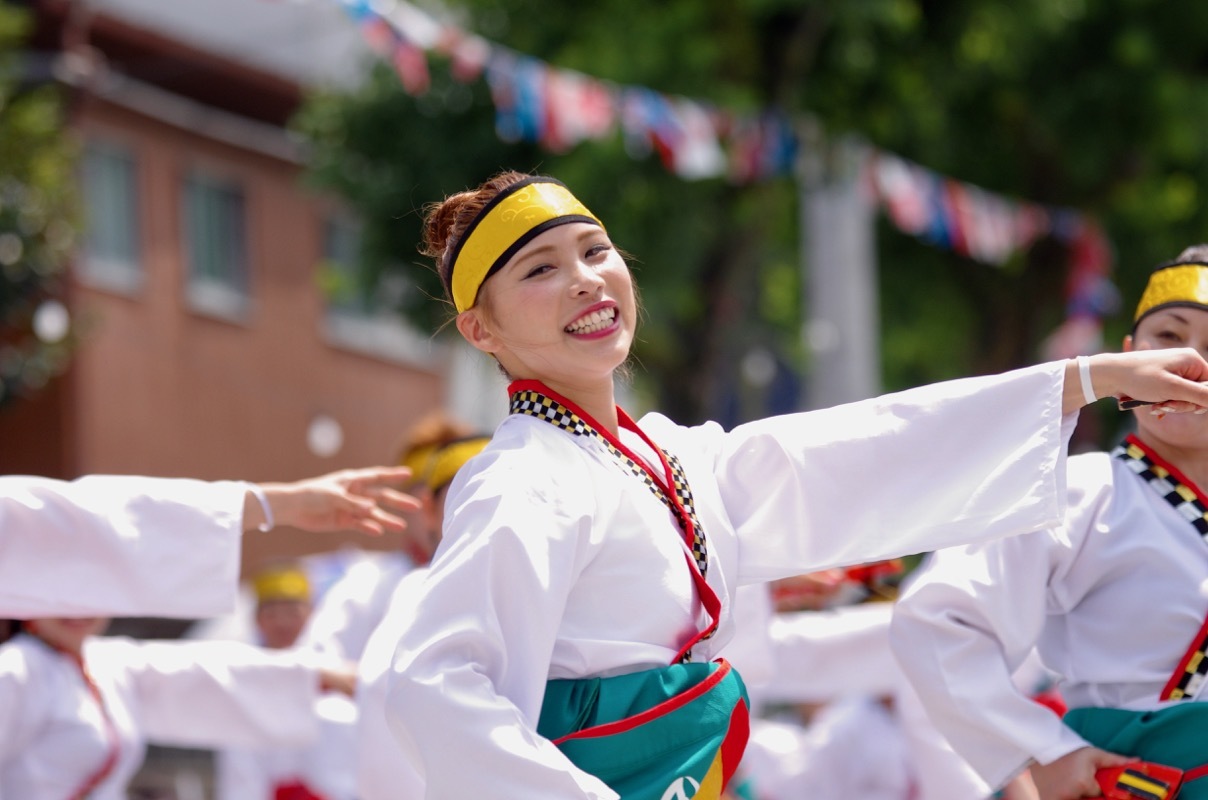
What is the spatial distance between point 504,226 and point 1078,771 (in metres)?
1.34

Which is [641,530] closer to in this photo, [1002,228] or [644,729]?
[644,729]

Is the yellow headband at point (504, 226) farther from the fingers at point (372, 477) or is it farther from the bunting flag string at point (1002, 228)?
the bunting flag string at point (1002, 228)

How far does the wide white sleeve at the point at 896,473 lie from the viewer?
287 cm

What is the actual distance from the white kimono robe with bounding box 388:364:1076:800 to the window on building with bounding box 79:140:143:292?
1089cm

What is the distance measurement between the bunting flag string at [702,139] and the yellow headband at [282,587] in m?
2.08

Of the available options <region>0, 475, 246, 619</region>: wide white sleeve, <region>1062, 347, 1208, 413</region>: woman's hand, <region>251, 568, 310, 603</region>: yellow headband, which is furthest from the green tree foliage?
<region>1062, 347, 1208, 413</region>: woman's hand

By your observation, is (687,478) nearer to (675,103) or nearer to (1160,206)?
(675,103)

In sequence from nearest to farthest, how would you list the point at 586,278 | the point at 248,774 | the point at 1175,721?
the point at 586,278
the point at 1175,721
the point at 248,774

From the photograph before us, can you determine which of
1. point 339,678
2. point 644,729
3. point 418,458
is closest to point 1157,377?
point 644,729

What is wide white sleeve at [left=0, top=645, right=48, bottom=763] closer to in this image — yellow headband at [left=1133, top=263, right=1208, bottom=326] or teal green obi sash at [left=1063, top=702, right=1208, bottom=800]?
teal green obi sash at [left=1063, top=702, right=1208, bottom=800]

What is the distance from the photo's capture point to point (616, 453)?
2.81 meters

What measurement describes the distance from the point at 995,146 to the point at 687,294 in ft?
Answer: 11.3

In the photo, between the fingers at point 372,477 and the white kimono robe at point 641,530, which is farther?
the fingers at point 372,477

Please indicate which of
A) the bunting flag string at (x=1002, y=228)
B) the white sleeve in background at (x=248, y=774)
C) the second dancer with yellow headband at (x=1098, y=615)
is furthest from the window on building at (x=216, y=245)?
the second dancer with yellow headband at (x=1098, y=615)
